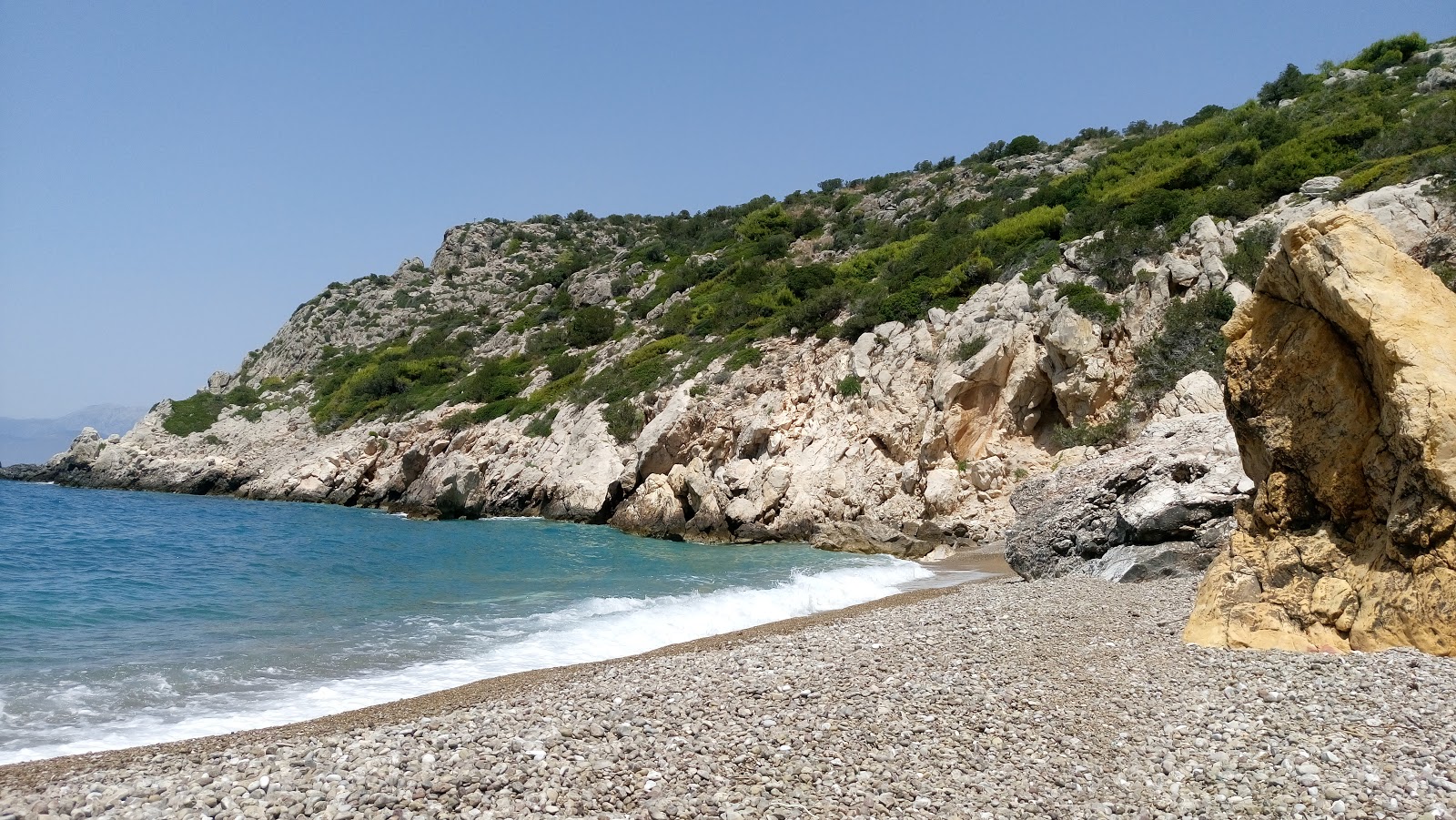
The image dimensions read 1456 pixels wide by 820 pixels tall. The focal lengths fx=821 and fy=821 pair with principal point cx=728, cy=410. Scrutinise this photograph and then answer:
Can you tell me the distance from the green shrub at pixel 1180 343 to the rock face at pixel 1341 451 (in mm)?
14990

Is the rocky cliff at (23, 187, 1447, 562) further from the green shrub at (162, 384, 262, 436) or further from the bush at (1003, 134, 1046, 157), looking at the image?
the bush at (1003, 134, 1046, 157)

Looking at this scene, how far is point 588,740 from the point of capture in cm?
629

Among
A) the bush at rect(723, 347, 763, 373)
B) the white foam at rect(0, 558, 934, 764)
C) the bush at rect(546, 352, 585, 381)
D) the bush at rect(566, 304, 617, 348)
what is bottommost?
the white foam at rect(0, 558, 934, 764)

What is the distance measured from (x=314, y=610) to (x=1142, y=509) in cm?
1452

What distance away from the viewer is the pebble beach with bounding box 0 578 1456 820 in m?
5.10

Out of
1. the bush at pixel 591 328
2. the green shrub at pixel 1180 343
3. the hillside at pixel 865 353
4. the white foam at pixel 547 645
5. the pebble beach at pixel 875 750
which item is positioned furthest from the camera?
the bush at pixel 591 328

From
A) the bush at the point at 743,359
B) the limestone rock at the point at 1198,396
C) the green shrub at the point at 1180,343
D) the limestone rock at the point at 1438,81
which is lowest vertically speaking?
the limestone rock at the point at 1198,396

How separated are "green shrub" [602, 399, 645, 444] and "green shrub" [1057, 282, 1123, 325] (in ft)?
61.8

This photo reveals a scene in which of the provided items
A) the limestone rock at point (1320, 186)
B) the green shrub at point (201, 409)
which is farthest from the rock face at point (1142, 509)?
the green shrub at point (201, 409)

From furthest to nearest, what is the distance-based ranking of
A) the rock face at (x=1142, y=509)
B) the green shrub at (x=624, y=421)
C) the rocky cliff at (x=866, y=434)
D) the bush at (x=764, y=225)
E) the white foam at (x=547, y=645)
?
1. the bush at (x=764, y=225)
2. the green shrub at (x=624, y=421)
3. the rocky cliff at (x=866, y=434)
4. the rock face at (x=1142, y=509)
5. the white foam at (x=547, y=645)

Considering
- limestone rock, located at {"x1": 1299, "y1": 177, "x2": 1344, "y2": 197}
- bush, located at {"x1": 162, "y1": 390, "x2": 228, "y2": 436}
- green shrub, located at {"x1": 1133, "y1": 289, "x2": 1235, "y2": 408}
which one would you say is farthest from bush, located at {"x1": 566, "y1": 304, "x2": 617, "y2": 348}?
limestone rock, located at {"x1": 1299, "y1": 177, "x2": 1344, "y2": 197}

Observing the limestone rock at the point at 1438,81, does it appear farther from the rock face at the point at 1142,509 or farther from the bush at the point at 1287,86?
the rock face at the point at 1142,509

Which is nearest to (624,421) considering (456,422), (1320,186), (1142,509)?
(456,422)

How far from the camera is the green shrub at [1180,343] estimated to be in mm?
22578
